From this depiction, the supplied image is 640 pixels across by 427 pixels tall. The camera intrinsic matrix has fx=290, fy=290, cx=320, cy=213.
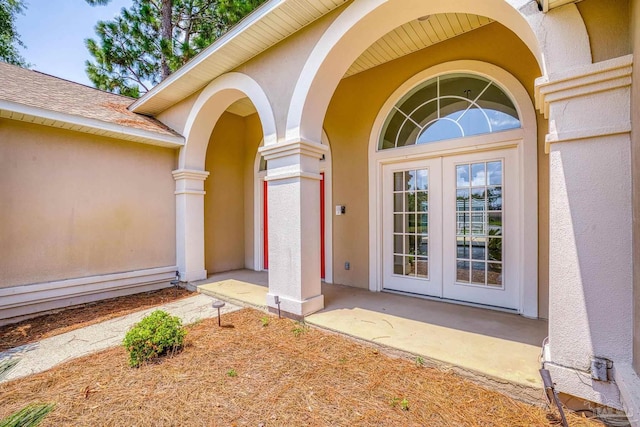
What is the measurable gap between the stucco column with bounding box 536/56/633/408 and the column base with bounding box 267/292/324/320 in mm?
2434

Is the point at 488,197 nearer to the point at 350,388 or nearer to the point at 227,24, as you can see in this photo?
the point at 350,388

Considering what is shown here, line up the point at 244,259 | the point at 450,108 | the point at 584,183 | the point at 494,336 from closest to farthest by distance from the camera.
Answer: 1. the point at 584,183
2. the point at 494,336
3. the point at 450,108
4. the point at 244,259

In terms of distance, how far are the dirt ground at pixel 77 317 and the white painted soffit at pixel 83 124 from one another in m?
2.85

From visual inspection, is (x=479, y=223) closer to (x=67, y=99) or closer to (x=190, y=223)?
(x=190, y=223)

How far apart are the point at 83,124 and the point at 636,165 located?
20.9ft

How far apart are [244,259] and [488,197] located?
17.5ft

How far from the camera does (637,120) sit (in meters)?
1.75

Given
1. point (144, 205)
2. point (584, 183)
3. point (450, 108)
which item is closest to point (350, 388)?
→ point (584, 183)

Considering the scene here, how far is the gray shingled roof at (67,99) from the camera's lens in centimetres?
441

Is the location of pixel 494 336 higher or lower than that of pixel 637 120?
lower

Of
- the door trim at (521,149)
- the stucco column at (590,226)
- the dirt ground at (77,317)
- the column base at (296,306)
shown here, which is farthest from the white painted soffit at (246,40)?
the dirt ground at (77,317)

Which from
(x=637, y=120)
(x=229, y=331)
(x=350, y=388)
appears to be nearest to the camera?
(x=637, y=120)

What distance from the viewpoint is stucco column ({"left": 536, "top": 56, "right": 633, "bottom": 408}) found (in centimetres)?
190

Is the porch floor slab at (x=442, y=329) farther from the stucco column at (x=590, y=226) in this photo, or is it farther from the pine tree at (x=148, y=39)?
the pine tree at (x=148, y=39)
